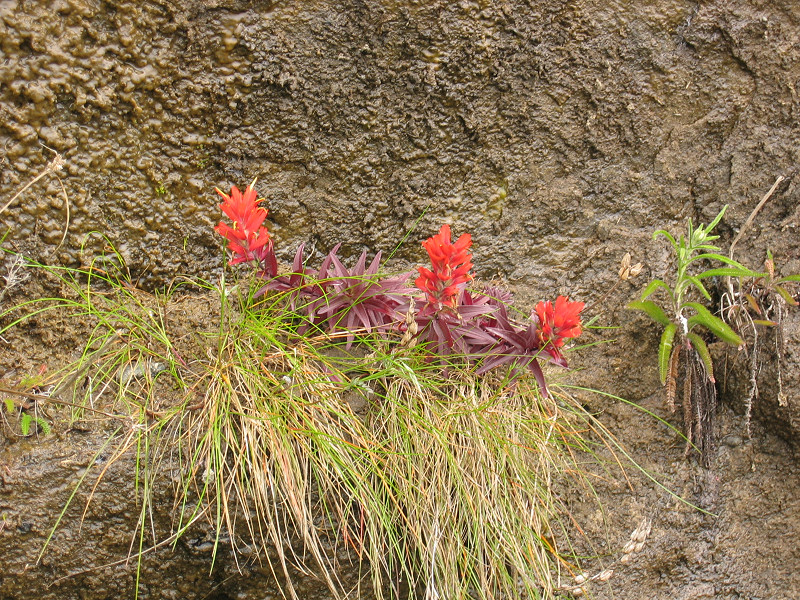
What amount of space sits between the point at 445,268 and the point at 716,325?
1.05 metres

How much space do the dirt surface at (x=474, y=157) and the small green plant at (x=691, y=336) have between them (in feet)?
0.31

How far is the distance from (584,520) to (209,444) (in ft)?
4.39

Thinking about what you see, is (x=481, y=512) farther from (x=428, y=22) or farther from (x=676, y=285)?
(x=428, y=22)

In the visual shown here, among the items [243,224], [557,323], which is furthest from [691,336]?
[243,224]

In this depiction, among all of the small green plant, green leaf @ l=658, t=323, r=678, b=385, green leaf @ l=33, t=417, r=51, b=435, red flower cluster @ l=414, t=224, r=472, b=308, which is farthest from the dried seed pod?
green leaf @ l=33, t=417, r=51, b=435

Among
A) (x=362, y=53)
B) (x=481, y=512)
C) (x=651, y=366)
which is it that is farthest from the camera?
(x=651, y=366)

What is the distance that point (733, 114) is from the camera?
2.58 meters

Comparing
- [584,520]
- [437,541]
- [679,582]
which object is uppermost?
[437,541]

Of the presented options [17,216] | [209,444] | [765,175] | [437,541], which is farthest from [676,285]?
[17,216]

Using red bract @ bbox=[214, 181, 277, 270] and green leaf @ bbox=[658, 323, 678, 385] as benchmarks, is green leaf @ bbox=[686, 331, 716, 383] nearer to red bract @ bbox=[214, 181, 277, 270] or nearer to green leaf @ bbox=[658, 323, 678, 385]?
green leaf @ bbox=[658, 323, 678, 385]

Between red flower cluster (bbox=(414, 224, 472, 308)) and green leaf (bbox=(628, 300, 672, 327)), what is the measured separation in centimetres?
76

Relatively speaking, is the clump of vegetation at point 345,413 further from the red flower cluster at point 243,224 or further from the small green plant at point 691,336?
the small green plant at point 691,336

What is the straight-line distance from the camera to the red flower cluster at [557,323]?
200cm

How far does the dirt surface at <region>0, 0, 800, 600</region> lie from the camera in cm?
209
